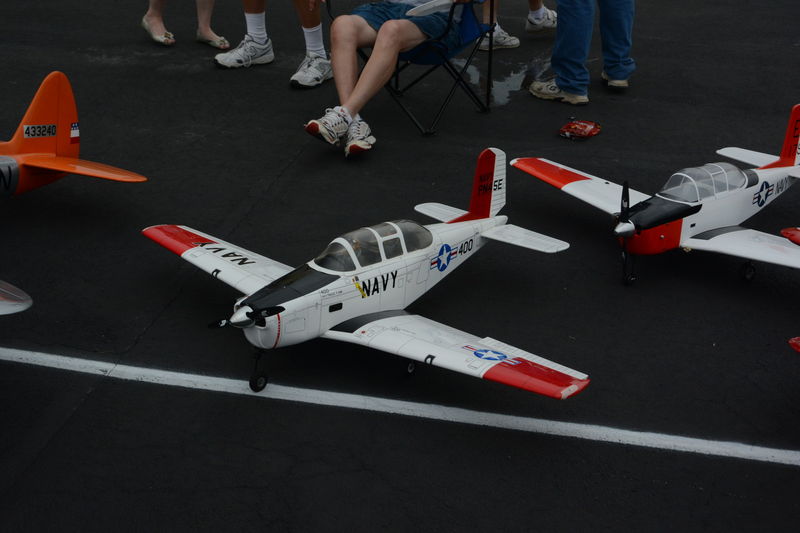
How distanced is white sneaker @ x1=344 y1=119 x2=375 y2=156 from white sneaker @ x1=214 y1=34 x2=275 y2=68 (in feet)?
9.37

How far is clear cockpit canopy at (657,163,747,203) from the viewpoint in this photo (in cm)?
684

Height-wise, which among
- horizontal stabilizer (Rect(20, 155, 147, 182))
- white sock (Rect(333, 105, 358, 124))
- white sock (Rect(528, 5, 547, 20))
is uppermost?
white sock (Rect(528, 5, 547, 20))

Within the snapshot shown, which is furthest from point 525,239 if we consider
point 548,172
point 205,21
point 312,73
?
point 205,21

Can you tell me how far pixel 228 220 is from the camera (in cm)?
757

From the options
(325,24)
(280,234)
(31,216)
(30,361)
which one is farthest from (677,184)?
(325,24)

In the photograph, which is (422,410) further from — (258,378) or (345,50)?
(345,50)

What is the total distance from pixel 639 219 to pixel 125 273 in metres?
4.31

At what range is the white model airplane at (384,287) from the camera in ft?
17.0

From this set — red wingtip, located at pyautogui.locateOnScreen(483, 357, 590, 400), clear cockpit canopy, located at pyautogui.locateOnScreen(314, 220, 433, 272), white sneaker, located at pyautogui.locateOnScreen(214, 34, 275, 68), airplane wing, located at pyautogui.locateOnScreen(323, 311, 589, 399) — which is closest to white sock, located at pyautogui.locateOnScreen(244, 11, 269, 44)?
white sneaker, located at pyautogui.locateOnScreen(214, 34, 275, 68)

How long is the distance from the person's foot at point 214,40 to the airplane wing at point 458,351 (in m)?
6.90

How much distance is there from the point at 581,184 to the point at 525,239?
1202 millimetres

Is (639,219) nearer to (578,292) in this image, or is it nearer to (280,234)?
(578,292)

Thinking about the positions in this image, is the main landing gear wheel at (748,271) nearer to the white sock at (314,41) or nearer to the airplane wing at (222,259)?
the airplane wing at (222,259)

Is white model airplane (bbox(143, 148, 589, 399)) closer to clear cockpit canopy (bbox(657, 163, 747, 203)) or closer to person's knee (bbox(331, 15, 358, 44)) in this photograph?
clear cockpit canopy (bbox(657, 163, 747, 203))
